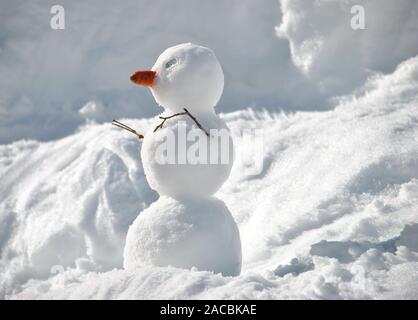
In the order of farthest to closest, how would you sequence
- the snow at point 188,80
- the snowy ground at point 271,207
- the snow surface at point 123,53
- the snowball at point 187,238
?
1. the snow surface at point 123,53
2. the snow at point 188,80
3. the snowball at point 187,238
4. the snowy ground at point 271,207

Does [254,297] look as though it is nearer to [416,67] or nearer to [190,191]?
[190,191]

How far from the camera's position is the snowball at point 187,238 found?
185 cm

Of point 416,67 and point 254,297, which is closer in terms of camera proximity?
point 254,297

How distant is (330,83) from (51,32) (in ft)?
7.56

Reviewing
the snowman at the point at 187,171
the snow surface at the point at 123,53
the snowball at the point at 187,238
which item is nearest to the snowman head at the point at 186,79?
the snowman at the point at 187,171

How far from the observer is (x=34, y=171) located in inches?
149

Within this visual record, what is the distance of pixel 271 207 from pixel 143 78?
1.23m

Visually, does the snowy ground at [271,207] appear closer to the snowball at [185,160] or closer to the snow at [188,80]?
the snowball at [185,160]

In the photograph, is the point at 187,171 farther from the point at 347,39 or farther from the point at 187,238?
the point at 347,39

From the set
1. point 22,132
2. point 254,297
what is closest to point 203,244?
point 254,297

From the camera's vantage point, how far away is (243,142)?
3.54 m

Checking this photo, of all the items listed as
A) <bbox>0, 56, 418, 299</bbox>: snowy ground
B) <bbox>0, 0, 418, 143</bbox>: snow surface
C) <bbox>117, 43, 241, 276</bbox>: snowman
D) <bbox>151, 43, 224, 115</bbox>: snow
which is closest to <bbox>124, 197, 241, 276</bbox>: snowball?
<bbox>117, 43, 241, 276</bbox>: snowman

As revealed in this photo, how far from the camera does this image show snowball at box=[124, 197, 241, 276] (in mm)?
1854
